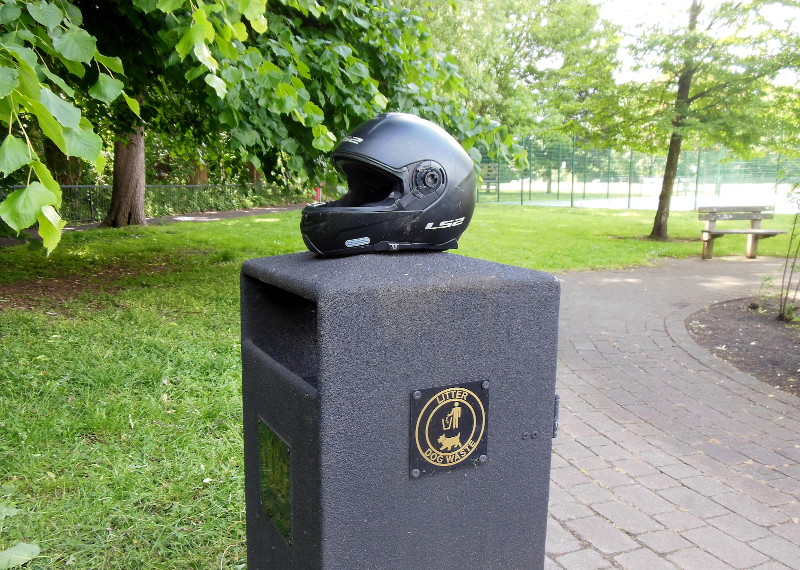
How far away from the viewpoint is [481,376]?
1759 mm

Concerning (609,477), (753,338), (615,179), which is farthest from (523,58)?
(609,477)

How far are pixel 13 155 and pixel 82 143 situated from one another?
249mm

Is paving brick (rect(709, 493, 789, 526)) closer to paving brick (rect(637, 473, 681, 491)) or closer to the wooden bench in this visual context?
paving brick (rect(637, 473, 681, 491))

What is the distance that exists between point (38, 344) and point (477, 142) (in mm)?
4215

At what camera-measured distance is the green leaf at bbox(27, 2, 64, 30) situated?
96.6 inches

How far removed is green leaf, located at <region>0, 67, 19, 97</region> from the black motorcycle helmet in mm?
915

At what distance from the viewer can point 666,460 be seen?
3.74 metres

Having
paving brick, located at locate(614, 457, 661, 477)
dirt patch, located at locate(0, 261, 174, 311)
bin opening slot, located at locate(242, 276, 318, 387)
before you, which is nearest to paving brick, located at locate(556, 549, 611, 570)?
paving brick, located at locate(614, 457, 661, 477)

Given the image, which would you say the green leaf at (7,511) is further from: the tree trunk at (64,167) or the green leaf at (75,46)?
the tree trunk at (64,167)

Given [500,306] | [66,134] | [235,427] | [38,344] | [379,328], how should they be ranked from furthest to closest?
[38,344]
[235,427]
[66,134]
[500,306]
[379,328]

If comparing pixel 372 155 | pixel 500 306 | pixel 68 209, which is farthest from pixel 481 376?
pixel 68 209

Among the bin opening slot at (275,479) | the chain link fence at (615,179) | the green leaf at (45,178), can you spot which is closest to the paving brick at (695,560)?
the bin opening slot at (275,479)

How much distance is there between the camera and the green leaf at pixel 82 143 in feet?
6.47

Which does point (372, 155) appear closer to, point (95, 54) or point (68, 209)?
point (95, 54)
